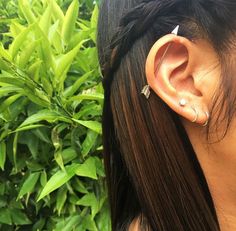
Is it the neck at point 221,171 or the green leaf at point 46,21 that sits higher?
the green leaf at point 46,21

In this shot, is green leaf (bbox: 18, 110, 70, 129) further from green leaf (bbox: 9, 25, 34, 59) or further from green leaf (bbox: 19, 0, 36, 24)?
green leaf (bbox: 19, 0, 36, 24)

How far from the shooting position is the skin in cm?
96

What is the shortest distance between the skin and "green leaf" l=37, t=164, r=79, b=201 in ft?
1.22

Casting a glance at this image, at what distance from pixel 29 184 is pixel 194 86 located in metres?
0.58

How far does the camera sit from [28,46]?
4.07ft

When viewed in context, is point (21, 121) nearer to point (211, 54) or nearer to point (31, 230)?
point (31, 230)

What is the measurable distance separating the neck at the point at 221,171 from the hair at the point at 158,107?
0.01 metres

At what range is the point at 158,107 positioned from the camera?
1.02m

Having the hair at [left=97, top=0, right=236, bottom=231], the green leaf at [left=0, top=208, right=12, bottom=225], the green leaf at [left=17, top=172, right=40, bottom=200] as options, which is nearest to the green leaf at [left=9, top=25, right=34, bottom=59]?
the hair at [left=97, top=0, right=236, bottom=231]

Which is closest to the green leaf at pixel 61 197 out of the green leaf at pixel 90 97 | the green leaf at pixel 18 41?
the green leaf at pixel 90 97

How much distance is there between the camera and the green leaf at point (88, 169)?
1264 millimetres

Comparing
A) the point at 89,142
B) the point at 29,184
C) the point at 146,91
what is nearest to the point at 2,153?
the point at 29,184

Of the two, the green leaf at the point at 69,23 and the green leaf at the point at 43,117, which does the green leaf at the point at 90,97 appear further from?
the green leaf at the point at 69,23

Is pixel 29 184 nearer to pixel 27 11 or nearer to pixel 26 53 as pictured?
pixel 26 53
